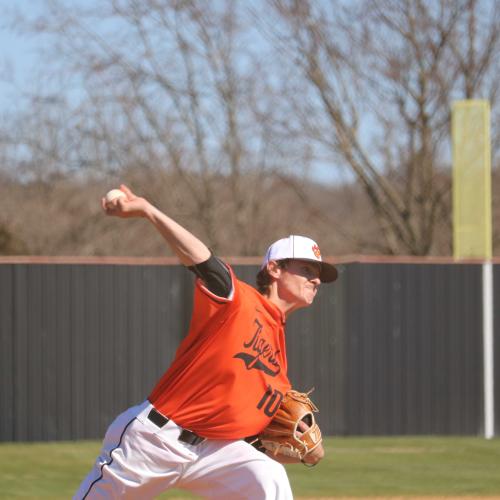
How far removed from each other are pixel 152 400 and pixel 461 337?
813 centimetres

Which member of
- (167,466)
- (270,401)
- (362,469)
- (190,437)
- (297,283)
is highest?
(297,283)

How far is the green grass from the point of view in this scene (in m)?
8.77

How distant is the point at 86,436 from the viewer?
11703 millimetres

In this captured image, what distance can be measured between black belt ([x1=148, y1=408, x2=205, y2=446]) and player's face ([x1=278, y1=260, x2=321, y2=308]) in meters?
0.74

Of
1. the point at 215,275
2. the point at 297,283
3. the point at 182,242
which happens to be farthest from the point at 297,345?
the point at 182,242

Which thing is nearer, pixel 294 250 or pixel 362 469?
pixel 294 250

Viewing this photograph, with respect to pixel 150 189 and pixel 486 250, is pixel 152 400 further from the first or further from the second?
pixel 150 189

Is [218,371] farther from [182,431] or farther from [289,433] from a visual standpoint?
[289,433]

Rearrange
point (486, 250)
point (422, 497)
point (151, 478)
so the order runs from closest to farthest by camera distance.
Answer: point (151, 478) < point (422, 497) < point (486, 250)

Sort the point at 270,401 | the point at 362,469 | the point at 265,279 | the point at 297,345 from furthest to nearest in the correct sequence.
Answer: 1. the point at 297,345
2. the point at 362,469
3. the point at 265,279
4. the point at 270,401

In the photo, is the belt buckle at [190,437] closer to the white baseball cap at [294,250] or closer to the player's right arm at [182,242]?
the player's right arm at [182,242]

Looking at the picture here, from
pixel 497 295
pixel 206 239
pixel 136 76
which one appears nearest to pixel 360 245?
pixel 206 239

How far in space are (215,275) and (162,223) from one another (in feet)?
1.24

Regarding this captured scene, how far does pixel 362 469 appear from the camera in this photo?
32.5 feet
